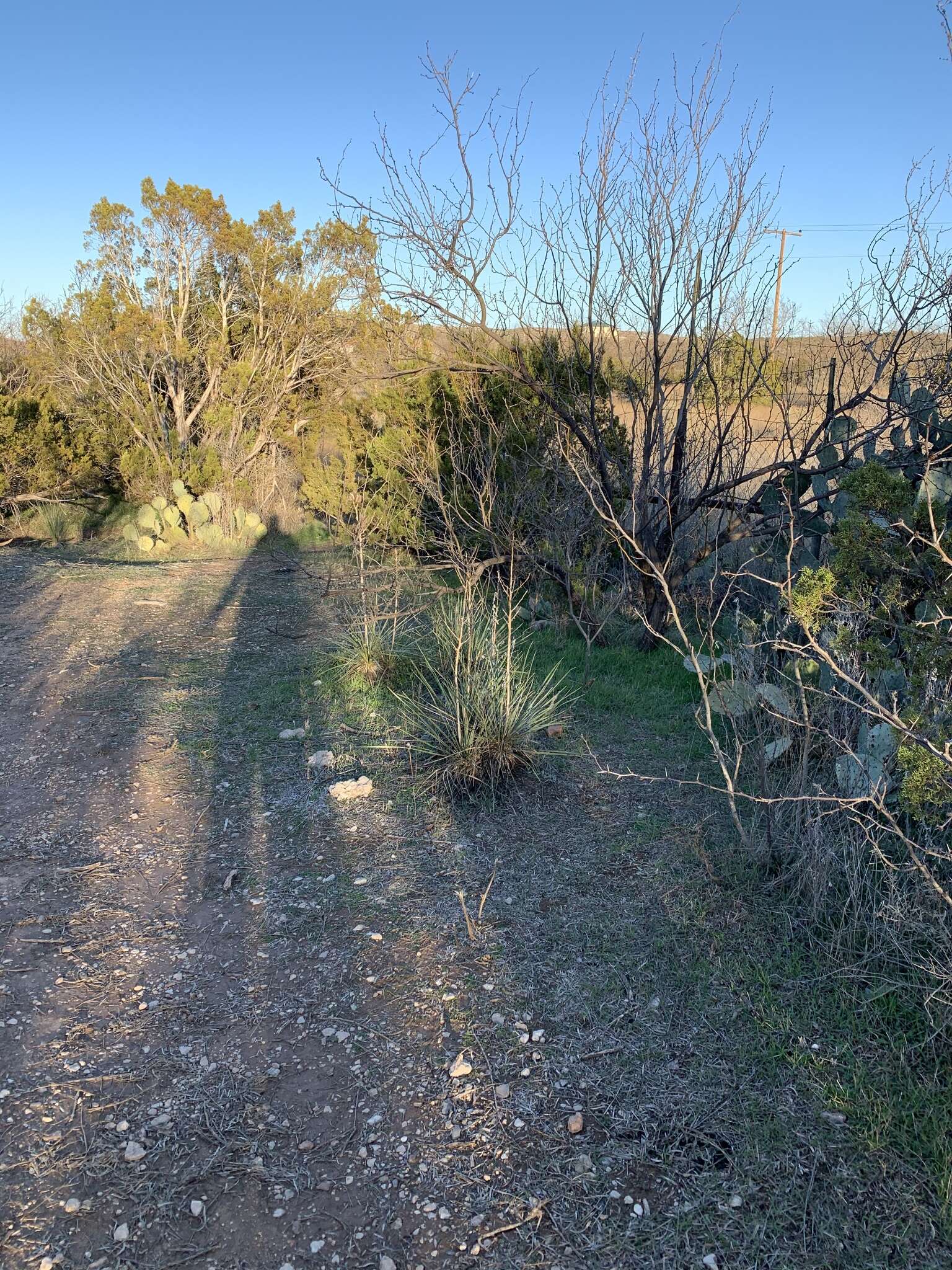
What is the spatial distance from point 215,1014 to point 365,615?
11.2ft

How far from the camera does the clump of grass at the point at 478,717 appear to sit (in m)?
4.05

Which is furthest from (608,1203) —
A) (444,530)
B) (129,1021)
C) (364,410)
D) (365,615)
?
(364,410)

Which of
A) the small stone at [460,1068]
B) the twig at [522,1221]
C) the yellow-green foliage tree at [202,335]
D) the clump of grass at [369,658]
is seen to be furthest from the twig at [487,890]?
the yellow-green foliage tree at [202,335]

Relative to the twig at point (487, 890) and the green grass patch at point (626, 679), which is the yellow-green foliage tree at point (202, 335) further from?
the twig at point (487, 890)

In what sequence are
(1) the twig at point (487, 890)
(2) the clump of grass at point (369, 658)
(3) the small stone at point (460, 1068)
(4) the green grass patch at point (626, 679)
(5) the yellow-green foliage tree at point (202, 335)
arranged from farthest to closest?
1. (5) the yellow-green foliage tree at point (202, 335)
2. (2) the clump of grass at point (369, 658)
3. (4) the green grass patch at point (626, 679)
4. (1) the twig at point (487, 890)
5. (3) the small stone at point (460, 1068)

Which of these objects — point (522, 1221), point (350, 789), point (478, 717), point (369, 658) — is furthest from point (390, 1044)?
point (369, 658)

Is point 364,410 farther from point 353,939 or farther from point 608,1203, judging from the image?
point 608,1203

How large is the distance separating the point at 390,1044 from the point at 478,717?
6.00 feet

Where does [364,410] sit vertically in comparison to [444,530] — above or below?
above

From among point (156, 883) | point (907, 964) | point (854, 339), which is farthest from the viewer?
point (854, 339)

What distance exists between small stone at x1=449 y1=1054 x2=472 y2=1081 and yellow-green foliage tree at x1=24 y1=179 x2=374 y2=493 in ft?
35.4

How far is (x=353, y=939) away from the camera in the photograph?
9.72ft

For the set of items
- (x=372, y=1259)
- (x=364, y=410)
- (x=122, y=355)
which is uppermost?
(x=122, y=355)

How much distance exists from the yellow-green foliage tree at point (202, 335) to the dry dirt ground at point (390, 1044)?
9.14 meters
